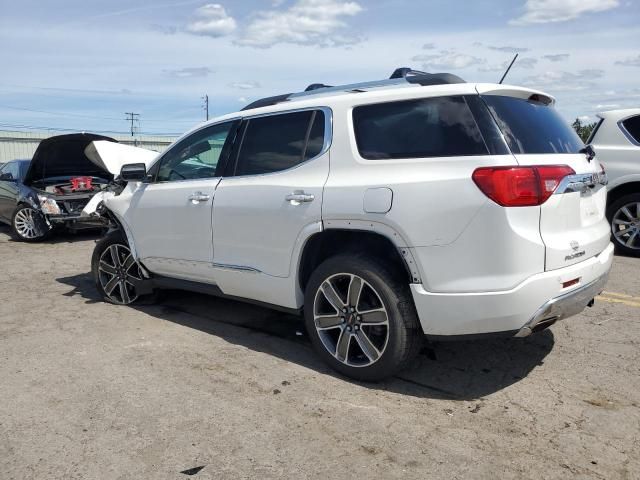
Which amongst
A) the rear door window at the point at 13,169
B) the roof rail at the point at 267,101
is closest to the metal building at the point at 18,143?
the rear door window at the point at 13,169

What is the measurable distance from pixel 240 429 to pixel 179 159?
2.72m

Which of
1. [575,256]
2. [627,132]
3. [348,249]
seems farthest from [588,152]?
[627,132]

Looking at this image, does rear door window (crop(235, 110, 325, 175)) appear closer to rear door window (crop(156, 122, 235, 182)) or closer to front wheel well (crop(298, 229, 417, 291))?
rear door window (crop(156, 122, 235, 182))

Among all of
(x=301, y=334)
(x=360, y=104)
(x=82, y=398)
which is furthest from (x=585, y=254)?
(x=82, y=398)

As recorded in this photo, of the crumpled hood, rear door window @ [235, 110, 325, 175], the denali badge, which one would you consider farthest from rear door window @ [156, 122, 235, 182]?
the crumpled hood

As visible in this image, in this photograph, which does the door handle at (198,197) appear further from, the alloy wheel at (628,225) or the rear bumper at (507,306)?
the alloy wheel at (628,225)

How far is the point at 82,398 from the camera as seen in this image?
3678 millimetres

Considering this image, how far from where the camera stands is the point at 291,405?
3.53 metres

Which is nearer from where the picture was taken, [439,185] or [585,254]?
[439,185]

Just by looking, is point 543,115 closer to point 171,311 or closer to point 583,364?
point 583,364

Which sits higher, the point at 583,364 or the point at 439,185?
the point at 439,185

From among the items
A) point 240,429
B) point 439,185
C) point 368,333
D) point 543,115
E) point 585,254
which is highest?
point 543,115

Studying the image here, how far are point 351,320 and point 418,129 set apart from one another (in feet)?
4.30

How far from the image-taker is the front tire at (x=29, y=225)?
1005cm
